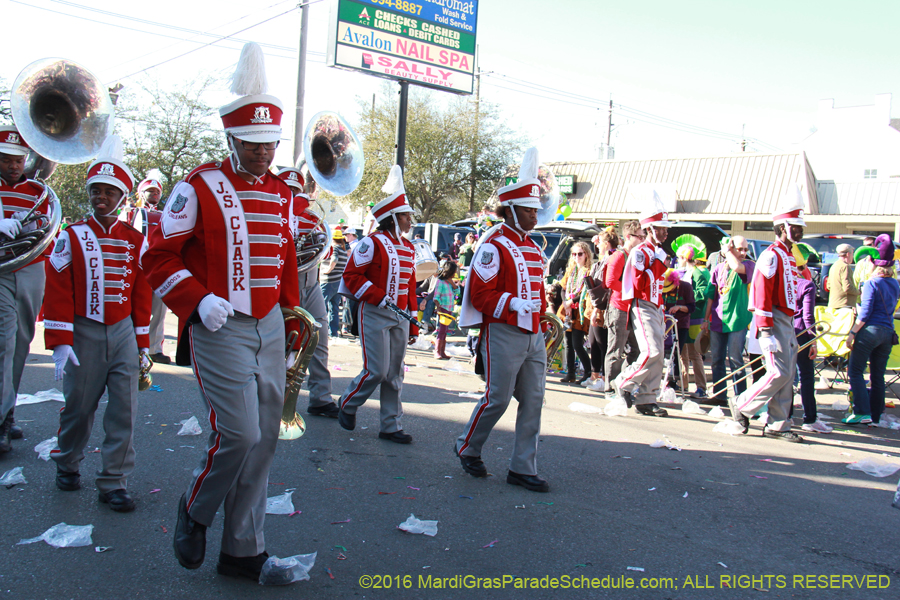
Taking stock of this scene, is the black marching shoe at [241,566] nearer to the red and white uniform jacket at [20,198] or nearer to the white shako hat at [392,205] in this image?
the red and white uniform jacket at [20,198]

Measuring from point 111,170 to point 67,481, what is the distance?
191 cm

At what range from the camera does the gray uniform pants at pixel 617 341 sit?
8.37 m

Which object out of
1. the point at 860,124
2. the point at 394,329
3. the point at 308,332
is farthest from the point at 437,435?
the point at 860,124

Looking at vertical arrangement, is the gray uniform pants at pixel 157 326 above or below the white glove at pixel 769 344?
below

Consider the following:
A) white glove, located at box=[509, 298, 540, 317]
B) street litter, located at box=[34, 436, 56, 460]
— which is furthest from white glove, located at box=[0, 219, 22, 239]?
white glove, located at box=[509, 298, 540, 317]

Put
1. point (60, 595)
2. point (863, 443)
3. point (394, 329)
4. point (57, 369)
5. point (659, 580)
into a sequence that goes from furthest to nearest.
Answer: point (863, 443) < point (394, 329) < point (57, 369) < point (659, 580) < point (60, 595)

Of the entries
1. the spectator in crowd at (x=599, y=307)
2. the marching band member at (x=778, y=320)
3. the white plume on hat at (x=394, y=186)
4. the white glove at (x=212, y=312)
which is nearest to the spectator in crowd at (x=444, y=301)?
the spectator in crowd at (x=599, y=307)

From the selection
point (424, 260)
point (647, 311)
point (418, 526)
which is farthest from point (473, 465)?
point (424, 260)

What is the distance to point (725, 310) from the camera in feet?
27.2

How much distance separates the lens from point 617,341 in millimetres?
8391

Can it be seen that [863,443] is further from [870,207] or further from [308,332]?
[870,207]

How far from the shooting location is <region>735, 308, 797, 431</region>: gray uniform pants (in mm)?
6445

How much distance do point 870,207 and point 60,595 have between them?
29.9 meters

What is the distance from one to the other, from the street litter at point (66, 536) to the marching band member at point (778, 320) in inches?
223
